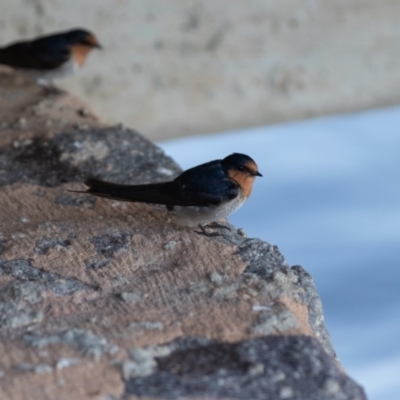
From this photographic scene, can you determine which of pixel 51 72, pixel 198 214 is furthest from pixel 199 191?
pixel 51 72

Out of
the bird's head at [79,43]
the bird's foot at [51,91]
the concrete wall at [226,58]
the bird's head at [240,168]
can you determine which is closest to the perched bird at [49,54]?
the bird's head at [79,43]

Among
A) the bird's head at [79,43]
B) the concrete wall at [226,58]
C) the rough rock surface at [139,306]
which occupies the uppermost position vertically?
the concrete wall at [226,58]

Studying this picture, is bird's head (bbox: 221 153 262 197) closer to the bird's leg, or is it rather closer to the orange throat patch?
the orange throat patch

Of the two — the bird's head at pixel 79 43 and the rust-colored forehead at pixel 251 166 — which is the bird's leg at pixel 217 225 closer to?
the rust-colored forehead at pixel 251 166

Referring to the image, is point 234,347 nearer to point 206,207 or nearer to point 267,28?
point 206,207

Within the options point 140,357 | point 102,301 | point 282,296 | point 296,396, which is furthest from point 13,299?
point 296,396

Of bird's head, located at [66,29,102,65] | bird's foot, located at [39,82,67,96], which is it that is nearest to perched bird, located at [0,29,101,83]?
bird's head, located at [66,29,102,65]
